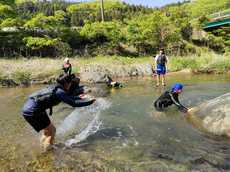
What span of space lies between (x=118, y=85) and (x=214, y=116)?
33.2 feet

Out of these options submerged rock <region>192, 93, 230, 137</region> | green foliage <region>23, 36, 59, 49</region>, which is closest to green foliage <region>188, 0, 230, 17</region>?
green foliage <region>23, 36, 59, 49</region>

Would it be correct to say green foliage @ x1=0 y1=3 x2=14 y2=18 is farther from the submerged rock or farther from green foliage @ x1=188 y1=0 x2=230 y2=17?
green foliage @ x1=188 y1=0 x2=230 y2=17

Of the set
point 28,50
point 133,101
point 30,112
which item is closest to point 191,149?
point 30,112

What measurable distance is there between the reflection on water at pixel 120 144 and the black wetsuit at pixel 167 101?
0.71 feet

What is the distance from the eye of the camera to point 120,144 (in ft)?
30.6

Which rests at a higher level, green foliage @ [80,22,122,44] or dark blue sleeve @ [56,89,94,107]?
green foliage @ [80,22,122,44]

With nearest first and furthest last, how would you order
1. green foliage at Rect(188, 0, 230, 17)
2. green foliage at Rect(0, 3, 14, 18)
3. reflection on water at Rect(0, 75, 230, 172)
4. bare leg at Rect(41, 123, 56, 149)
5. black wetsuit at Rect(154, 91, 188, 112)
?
1. reflection on water at Rect(0, 75, 230, 172)
2. bare leg at Rect(41, 123, 56, 149)
3. black wetsuit at Rect(154, 91, 188, 112)
4. green foliage at Rect(0, 3, 14, 18)
5. green foliage at Rect(188, 0, 230, 17)

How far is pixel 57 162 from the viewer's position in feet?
26.6

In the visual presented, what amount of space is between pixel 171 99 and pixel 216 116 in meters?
2.27

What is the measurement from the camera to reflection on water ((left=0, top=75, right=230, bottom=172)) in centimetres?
780

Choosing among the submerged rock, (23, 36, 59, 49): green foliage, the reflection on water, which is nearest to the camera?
the reflection on water

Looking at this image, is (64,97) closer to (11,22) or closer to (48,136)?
(48,136)

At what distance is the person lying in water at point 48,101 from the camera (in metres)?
7.93

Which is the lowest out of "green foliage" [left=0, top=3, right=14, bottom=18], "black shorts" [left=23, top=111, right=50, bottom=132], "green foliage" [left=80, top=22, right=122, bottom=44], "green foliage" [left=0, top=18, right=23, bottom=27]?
"black shorts" [left=23, top=111, right=50, bottom=132]
